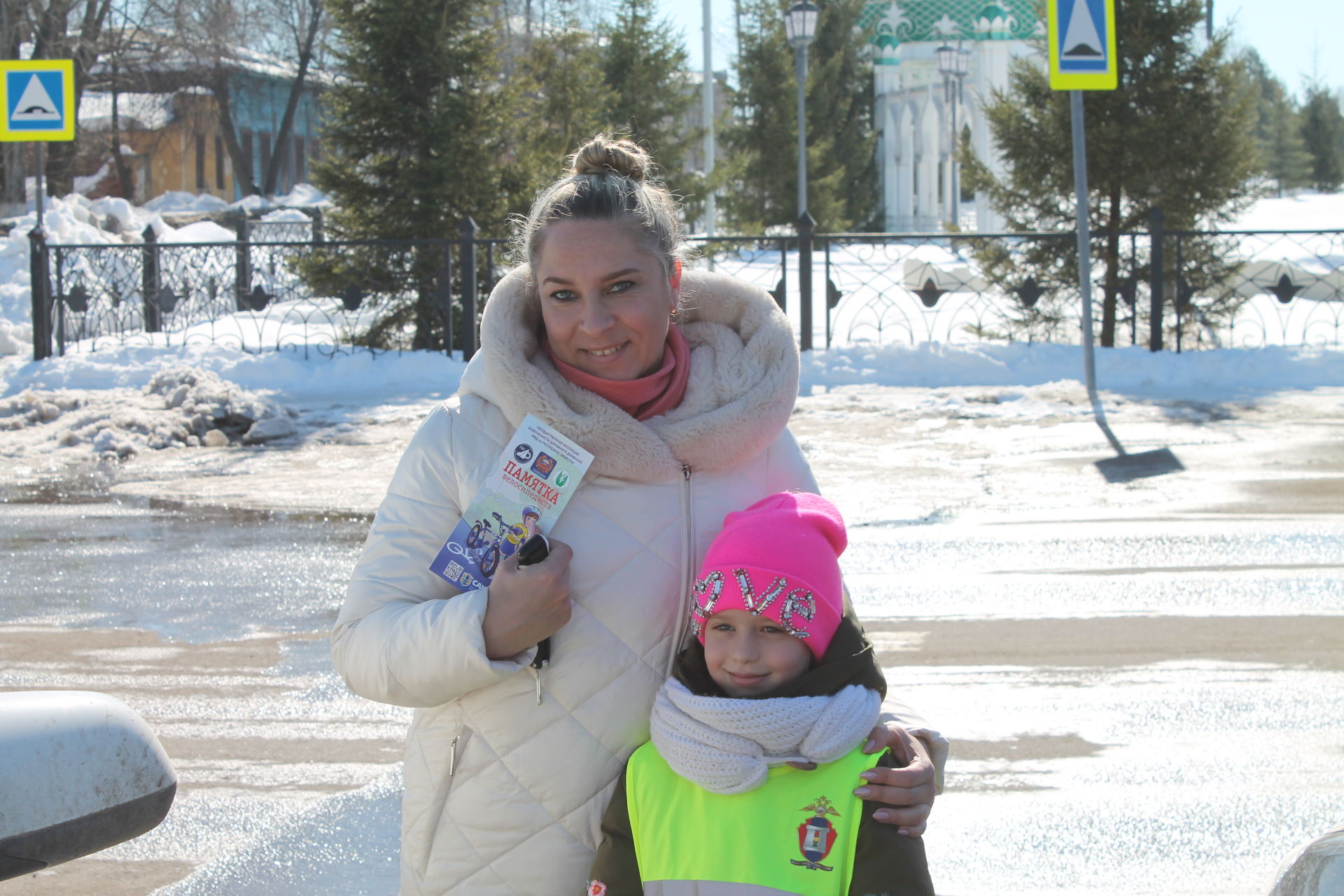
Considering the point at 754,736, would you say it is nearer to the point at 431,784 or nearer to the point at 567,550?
the point at 567,550

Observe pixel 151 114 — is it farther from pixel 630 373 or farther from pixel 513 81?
pixel 630 373

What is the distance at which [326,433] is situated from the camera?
405 inches

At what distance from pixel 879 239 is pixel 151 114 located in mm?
31420

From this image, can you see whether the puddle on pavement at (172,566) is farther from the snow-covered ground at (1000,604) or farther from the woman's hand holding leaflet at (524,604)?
the woman's hand holding leaflet at (524,604)

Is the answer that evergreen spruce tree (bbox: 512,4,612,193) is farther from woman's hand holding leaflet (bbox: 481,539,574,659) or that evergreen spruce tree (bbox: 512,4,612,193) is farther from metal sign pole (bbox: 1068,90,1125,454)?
woman's hand holding leaflet (bbox: 481,539,574,659)

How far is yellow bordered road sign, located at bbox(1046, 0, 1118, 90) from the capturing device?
9844 millimetres

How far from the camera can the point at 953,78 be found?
110 feet

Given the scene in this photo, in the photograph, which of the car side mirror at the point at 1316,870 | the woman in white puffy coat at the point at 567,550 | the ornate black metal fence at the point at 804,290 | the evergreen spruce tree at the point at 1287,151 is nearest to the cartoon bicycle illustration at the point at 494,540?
the woman in white puffy coat at the point at 567,550

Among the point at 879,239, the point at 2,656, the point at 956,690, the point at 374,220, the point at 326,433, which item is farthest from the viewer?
the point at 374,220

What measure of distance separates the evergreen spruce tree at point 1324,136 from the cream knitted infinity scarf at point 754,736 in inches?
2248

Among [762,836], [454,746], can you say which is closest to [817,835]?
[762,836]

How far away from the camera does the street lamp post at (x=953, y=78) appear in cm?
3112

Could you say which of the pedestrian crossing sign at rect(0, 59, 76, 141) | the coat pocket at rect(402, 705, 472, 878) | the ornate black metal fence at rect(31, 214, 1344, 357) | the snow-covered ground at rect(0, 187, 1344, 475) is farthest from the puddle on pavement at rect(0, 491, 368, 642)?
the ornate black metal fence at rect(31, 214, 1344, 357)

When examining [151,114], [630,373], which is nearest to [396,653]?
[630,373]
